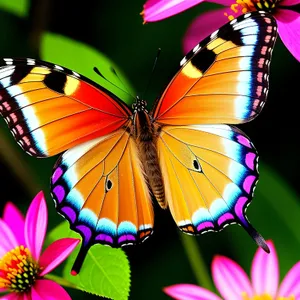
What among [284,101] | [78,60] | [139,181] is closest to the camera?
[139,181]

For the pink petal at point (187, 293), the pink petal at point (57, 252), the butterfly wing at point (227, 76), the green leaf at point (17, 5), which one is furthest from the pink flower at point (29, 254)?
the green leaf at point (17, 5)

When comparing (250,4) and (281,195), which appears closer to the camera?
(250,4)

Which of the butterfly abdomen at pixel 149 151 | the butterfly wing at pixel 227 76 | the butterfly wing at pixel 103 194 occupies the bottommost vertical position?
the butterfly wing at pixel 103 194

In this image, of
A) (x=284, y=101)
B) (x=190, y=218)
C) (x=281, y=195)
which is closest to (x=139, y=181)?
(x=190, y=218)

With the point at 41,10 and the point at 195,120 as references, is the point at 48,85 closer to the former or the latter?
the point at 195,120

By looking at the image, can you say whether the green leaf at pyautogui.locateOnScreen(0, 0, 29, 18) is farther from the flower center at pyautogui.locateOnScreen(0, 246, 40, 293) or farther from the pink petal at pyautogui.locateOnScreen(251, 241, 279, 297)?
the pink petal at pyautogui.locateOnScreen(251, 241, 279, 297)

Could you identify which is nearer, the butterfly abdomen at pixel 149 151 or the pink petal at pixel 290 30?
the pink petal at pixel 290 30

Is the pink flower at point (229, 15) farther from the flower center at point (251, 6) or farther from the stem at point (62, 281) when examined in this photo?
the stem at point (62, 281)
